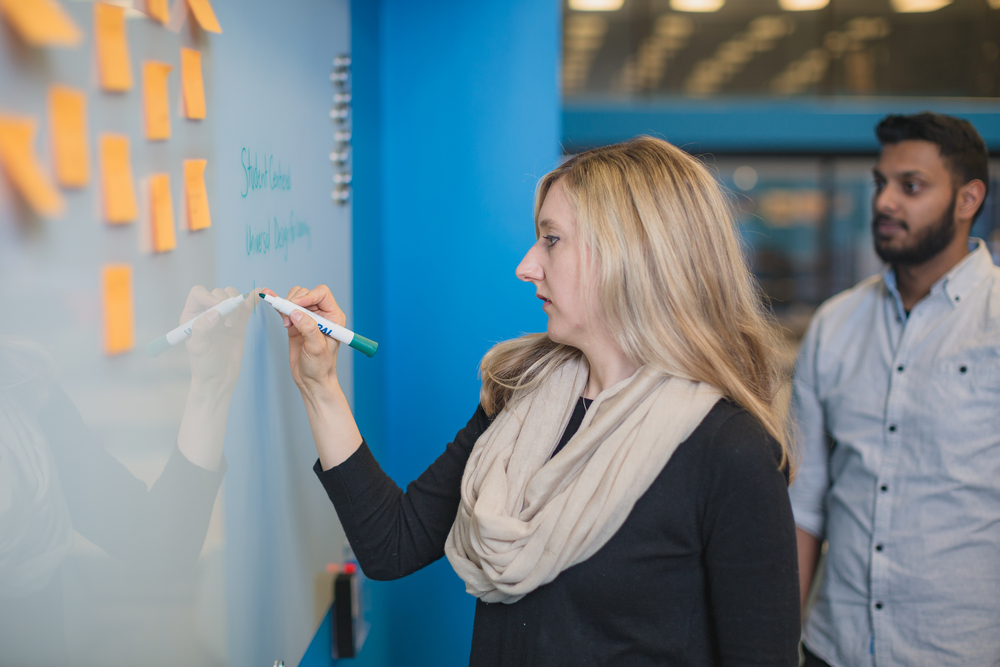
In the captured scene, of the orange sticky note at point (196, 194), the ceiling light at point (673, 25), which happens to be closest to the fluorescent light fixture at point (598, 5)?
the ceiling light at point (673, 25)

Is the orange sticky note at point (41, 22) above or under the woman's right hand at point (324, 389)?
above

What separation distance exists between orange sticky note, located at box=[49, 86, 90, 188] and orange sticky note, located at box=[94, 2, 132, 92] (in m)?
0.05

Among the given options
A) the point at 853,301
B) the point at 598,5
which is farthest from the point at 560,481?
the point at 598,5

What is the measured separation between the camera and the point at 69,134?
545 mm

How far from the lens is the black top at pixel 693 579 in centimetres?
96

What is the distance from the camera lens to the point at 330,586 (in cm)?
147

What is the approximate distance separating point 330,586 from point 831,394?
136cm

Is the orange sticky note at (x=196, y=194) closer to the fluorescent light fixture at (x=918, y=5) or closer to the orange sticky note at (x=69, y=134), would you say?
the orange sticky note at (x=69, y=134)

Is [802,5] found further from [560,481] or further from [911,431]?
[560,481]

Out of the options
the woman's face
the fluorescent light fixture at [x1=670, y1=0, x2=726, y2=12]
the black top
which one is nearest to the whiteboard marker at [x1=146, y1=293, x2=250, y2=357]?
the woman's face

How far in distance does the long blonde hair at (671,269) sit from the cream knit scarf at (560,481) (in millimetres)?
56

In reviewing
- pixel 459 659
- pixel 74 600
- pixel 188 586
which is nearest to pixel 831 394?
pixel 459 659

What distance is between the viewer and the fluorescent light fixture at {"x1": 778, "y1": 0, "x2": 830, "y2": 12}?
18.6 ft

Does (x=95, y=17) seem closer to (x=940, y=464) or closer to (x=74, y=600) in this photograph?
(x=74, y=600)
